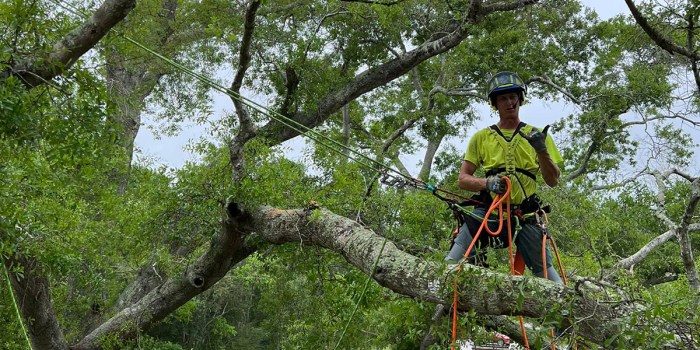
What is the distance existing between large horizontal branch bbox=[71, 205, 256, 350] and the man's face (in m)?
2.66

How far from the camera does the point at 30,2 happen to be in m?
3.70

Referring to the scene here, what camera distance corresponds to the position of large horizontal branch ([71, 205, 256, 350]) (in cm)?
582

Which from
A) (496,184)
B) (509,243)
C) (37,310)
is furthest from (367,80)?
(509,243)

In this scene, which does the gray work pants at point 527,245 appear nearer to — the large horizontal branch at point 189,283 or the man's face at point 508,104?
the man's face at point 508,104

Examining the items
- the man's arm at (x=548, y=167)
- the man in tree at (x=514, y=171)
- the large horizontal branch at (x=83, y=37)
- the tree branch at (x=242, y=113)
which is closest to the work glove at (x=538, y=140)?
the man's arm at (x=548, y=167)

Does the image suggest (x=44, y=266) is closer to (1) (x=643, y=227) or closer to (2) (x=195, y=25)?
(2) (x=195, y=25)

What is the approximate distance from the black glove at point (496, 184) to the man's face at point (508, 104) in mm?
399

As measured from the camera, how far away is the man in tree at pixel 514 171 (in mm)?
3436

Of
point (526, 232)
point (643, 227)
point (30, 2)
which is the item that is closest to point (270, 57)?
point (30, 2)

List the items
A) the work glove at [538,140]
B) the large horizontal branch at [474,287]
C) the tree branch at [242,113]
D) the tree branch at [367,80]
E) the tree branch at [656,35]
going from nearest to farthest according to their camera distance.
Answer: the large horizontal branch at [474,287] → the work glove at [538,140] → the tree branch at [656,35] → the tree branch at [242,113] → the tree branch at [367,80]

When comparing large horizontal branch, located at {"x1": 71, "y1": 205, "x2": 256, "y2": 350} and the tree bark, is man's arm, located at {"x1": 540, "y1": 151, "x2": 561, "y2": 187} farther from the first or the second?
the tree bark

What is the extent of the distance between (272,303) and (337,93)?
309cm

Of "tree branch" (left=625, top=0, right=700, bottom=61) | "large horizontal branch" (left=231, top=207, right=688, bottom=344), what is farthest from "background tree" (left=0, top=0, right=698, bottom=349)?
"tree branch" (left=625, top=0, right=700, bottom=61)

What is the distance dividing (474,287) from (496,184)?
69cm
